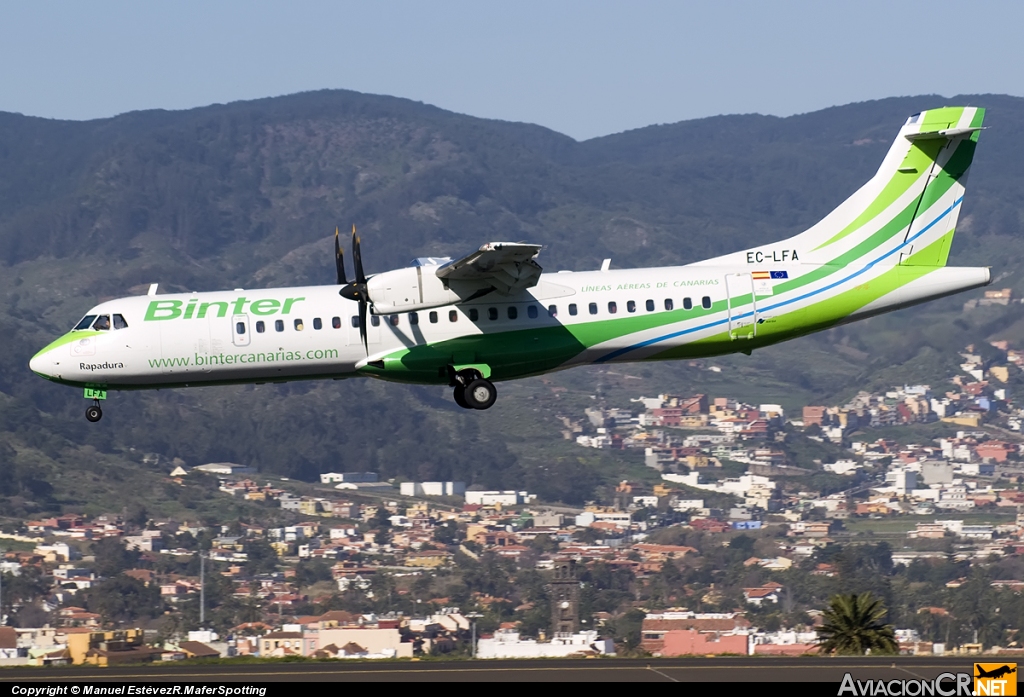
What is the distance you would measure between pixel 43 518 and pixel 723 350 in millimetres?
134814

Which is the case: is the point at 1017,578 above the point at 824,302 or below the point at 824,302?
below

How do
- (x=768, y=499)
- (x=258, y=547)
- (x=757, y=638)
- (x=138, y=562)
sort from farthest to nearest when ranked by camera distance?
(x=768, y=499), (x=258, y=547), (x=138, y=562), (x=757, y=638)

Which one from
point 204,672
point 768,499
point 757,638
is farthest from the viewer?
point 768,499

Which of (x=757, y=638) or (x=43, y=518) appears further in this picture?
(x=43, y=518)

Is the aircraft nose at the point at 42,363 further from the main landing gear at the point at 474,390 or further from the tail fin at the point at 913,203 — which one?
the tail fin at the point at 913,203

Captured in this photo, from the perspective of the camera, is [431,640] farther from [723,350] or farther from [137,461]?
[137,461]

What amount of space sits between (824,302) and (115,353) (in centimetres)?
1840

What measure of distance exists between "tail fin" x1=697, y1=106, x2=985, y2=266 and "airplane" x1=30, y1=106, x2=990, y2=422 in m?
0.47

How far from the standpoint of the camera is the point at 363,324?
37.5 m

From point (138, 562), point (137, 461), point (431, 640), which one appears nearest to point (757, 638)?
point (431, 640)

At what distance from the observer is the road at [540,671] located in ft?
98.2

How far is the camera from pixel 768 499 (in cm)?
19500

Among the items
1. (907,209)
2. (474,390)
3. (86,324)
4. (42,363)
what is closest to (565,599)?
(907,209)

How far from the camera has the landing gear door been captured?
127 feet
